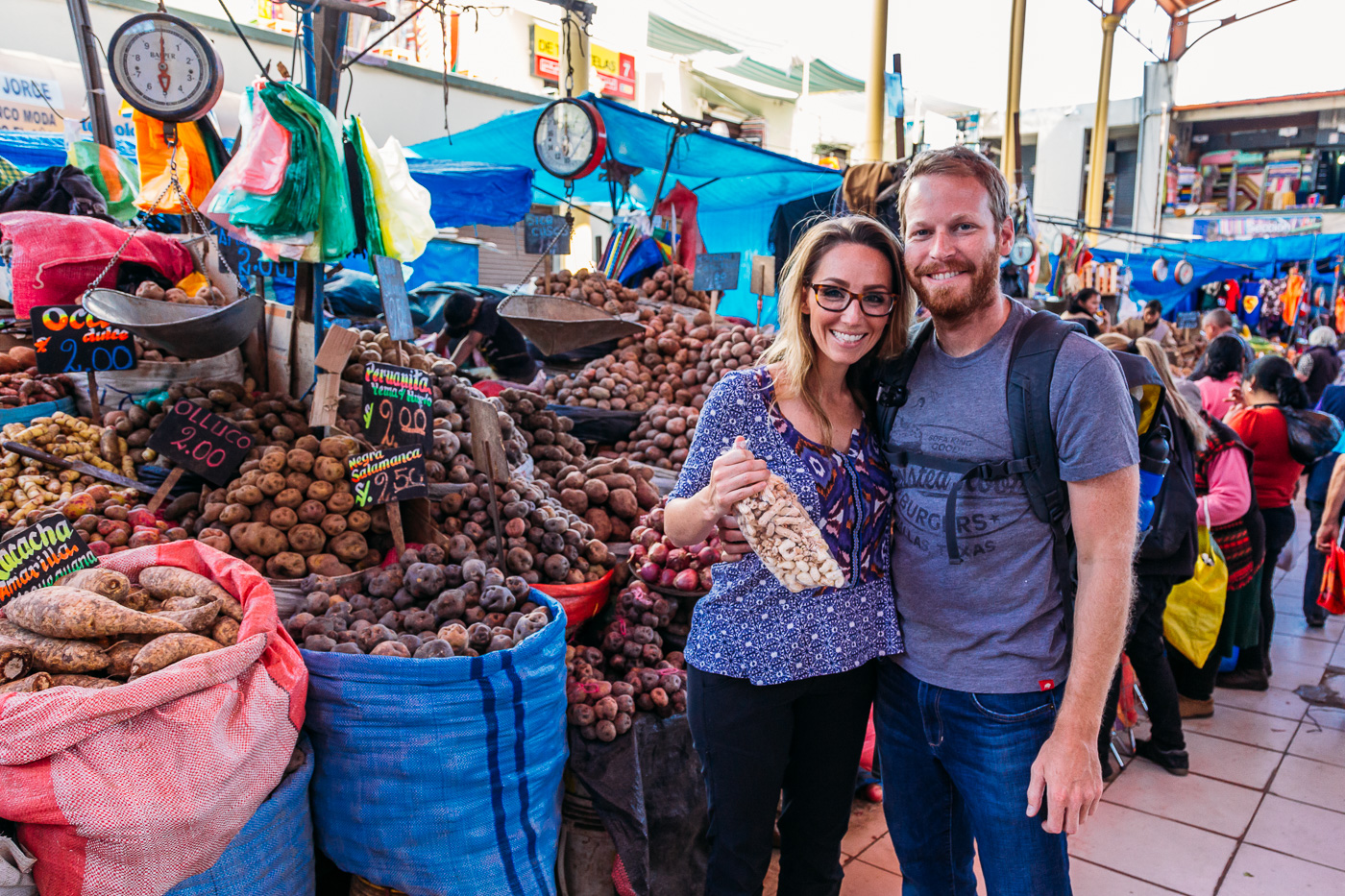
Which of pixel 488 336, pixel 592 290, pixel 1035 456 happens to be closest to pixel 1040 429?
pixel 1035 456

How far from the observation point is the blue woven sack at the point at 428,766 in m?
1.96

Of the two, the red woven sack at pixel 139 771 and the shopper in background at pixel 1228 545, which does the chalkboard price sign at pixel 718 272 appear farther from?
the red woven sack at pixel 139 771

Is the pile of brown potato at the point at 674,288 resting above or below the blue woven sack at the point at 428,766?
above

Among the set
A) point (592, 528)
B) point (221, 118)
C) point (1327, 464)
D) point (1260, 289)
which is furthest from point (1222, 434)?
point (1260, 289)

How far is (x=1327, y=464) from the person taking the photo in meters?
5.38

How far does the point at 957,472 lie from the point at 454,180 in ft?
23.0

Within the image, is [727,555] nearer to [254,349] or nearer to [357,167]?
[357,167]

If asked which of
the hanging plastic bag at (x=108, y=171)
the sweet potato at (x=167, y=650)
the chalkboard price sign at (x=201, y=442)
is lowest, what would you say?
the sweet potato at (x=167, y=650)

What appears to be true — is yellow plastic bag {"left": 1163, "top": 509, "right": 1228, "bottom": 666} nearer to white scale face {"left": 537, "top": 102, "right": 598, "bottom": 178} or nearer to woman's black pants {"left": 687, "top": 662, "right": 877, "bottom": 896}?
woman's black pants {"left": 687, "top": 662, "right": 877, "bottom": 896}

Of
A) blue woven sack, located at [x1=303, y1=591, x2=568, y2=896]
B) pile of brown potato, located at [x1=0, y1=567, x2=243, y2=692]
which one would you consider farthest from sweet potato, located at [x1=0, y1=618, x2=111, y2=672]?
blue woven sack, located at [x1=303, y1=591, x2=568, y2=896]

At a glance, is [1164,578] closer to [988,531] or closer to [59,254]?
[988,531]

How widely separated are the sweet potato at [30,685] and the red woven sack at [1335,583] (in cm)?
481

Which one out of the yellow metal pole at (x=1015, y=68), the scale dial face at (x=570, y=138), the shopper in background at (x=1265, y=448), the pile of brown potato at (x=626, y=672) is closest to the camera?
the pile of brown potato at (x=626, y=672)

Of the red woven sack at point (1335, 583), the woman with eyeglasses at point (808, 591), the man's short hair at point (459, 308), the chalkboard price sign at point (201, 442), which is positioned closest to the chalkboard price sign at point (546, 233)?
the man's short hair at point (459, 308)
